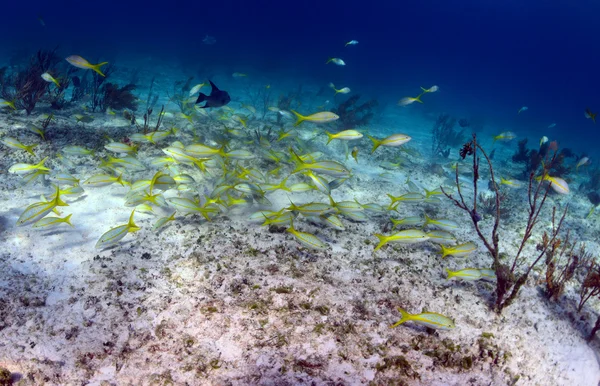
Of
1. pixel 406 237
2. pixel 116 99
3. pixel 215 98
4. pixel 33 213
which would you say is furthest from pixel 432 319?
pixel 116 99

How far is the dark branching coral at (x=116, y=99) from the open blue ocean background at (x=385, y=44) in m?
19.7

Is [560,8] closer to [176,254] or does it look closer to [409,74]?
[409,74]

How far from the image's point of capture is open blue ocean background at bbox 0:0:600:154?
40.5 m

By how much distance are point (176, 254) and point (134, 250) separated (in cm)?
56

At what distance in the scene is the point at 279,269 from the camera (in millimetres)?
3701

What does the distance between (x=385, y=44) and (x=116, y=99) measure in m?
95.5

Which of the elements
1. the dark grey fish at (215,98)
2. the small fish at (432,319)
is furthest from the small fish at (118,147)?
the small fish at (432,319)

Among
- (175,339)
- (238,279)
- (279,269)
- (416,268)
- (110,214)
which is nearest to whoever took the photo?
(175,339)

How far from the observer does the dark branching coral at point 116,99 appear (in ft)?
34.4

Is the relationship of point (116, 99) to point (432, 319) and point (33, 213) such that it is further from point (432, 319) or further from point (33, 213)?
point (432, 319)

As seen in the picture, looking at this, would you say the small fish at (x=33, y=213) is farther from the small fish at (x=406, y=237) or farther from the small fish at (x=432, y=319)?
the small fish at (x=432, y=319)

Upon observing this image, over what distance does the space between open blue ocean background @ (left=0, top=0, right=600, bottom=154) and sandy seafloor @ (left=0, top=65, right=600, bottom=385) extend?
94.3 ft

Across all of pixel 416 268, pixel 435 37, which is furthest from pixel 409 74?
pixel 416 268

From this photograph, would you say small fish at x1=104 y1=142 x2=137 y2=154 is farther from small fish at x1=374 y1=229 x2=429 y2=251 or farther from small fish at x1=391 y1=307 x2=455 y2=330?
small fish at x1=391 y1=307 x2=455 y2=330
